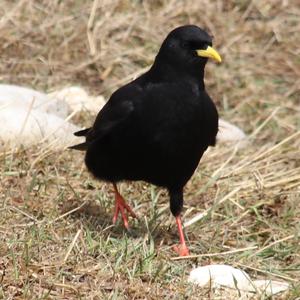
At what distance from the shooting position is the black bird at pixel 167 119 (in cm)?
550

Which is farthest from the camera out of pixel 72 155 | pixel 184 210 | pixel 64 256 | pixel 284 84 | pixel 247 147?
pixel 284 84

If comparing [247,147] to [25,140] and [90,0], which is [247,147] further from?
[90,0]

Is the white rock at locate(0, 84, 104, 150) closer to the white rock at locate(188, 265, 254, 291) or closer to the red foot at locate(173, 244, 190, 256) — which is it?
the red foot at locate(173, 244, 190, 256)

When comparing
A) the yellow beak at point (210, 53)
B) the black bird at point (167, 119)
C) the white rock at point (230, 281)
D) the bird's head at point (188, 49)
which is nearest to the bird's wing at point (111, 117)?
the black bird at point (167, 119)

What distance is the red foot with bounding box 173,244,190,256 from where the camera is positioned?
224 inches

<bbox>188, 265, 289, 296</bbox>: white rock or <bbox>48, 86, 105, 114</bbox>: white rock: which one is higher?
<bbox>188, 265, 289, 296</bbox>: white rock

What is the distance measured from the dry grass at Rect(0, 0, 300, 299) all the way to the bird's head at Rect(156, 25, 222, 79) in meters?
0.99

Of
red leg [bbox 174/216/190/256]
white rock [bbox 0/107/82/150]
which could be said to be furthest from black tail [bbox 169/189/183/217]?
white rock [bbox 0/107/82/150]

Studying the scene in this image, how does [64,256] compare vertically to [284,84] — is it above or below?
above

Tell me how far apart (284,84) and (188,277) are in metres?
4.33

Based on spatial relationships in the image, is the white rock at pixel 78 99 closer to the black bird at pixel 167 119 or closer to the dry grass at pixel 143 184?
the dry grass at pixel 143 184

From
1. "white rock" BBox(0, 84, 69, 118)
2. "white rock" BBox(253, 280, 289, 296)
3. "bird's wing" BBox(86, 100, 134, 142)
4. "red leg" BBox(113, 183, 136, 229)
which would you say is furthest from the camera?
"white rock" BBox(0, 84, 69, 118)

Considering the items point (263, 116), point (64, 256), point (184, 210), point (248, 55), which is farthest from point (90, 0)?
point (64, 256)

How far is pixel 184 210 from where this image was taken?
663cm
